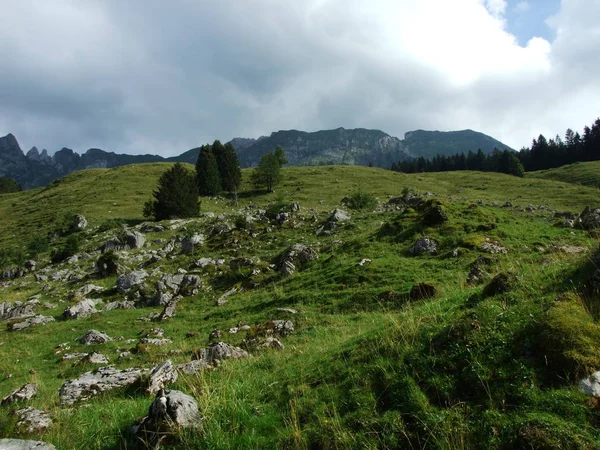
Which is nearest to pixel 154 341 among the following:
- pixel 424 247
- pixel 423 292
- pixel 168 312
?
pixel 168 312

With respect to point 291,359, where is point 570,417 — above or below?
above

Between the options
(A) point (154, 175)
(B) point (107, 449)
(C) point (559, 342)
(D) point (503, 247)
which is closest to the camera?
(C) point (559, 342)

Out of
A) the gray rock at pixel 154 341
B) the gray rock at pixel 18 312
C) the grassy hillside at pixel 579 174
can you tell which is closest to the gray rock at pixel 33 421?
the gray rock at pixel 154 341

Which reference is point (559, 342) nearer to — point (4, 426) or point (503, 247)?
point (4, 426)

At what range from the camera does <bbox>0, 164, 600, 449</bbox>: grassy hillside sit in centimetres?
480

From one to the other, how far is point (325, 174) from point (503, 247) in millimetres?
70382

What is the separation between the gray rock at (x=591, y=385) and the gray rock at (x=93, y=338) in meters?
18.1

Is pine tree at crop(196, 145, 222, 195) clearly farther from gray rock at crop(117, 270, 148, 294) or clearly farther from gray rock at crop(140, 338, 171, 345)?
gray rock at crop(140, 338, 171, 345)

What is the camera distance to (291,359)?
8867 millimetres

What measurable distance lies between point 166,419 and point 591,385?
6214 mm

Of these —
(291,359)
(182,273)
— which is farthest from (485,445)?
(182,273)

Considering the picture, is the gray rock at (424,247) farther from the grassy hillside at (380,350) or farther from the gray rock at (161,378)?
the gray rock at (161,378)

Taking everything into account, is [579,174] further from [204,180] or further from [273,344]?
[273,344]

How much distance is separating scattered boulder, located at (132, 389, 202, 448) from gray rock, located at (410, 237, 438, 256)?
16.4 metres
